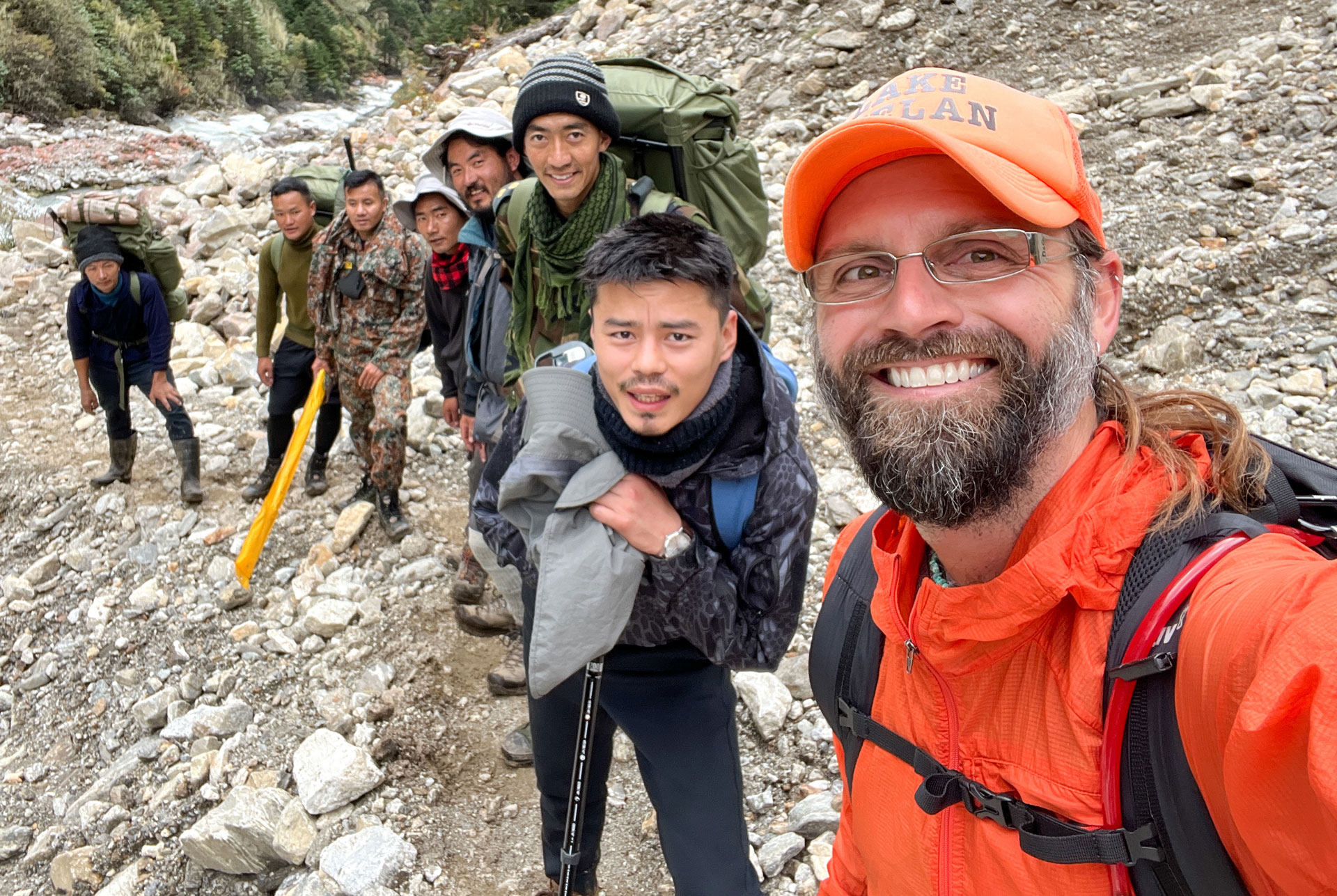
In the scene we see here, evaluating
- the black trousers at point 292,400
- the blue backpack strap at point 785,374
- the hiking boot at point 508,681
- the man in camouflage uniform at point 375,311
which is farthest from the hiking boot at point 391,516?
the blue backpack strap at point 785,374

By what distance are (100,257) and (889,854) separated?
6.23 metres

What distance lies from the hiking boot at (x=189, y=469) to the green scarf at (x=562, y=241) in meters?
4.08

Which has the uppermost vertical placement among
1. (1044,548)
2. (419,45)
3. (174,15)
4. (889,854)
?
(174,15)

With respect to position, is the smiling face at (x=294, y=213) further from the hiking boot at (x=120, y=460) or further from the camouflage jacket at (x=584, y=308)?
the camouflage jacket at (x=584, y=308)

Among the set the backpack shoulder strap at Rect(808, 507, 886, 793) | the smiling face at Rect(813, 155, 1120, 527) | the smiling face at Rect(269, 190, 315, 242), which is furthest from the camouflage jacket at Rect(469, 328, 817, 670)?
the smiling face at Rect(269, 190, 315, 242)

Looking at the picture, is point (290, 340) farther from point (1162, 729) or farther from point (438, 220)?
point (1162, 729)

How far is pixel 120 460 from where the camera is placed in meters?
6.16

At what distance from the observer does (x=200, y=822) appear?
3232 mm

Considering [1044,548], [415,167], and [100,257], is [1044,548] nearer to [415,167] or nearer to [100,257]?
[100,257]

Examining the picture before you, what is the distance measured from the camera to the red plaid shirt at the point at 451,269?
424cm

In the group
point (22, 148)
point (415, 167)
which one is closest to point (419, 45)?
point (22, 148)

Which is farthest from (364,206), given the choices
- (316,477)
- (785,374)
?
(785,374)

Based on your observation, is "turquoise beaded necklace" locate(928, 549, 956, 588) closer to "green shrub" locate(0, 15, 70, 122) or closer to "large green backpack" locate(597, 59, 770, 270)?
"large green backpack" locate(597, 59, 770, 270)

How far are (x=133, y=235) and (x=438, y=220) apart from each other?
3.10 metres
